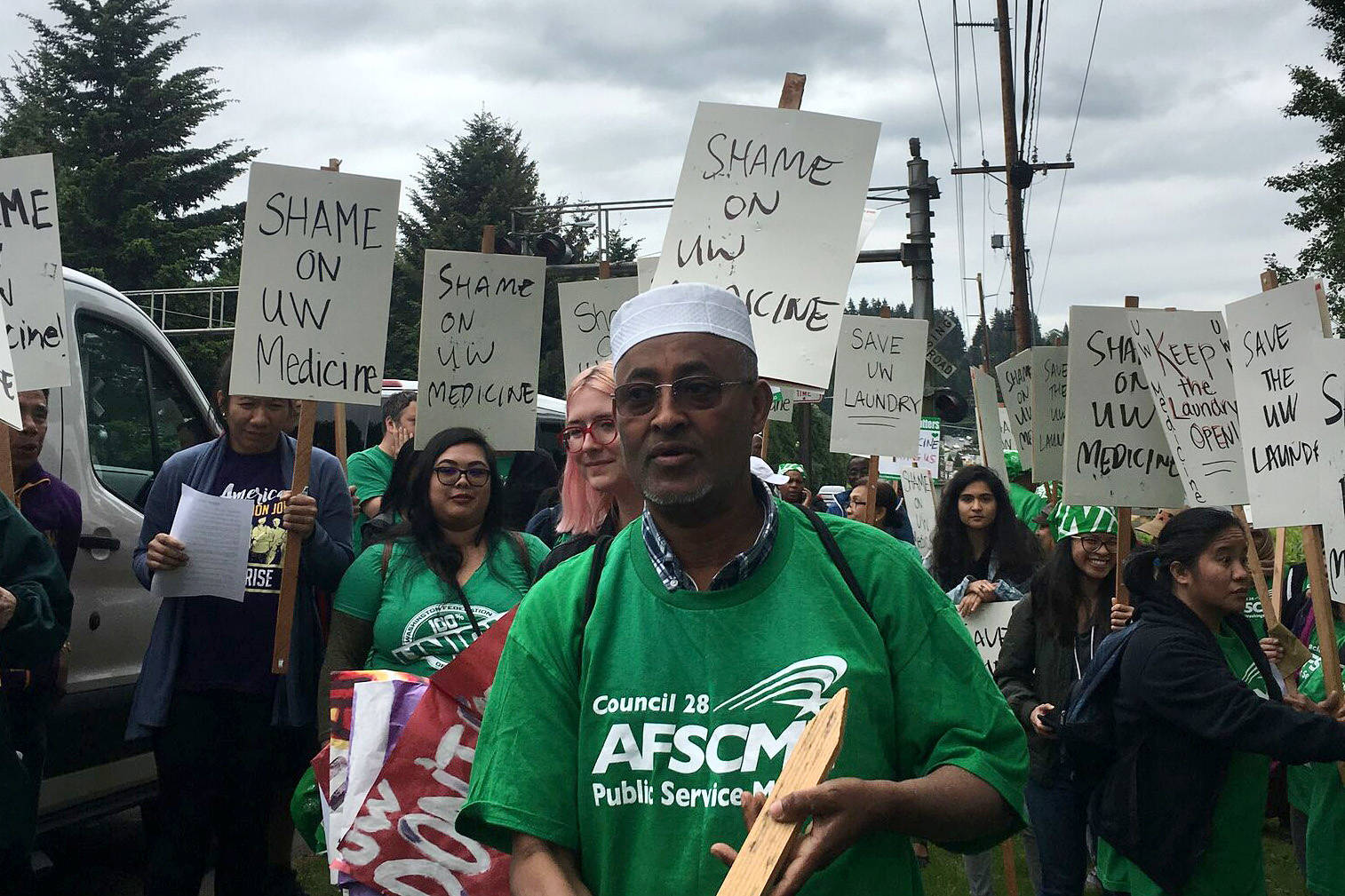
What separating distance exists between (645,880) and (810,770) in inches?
14.2

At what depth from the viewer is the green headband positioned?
5508mm

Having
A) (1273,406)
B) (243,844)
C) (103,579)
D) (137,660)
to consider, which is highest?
(1273,406)

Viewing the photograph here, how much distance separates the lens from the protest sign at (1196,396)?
535 centimetres

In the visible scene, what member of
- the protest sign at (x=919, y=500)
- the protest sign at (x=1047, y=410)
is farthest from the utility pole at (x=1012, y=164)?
the protest sign at (x=1047, y=410)

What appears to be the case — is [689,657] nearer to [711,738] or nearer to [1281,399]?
[711,738]

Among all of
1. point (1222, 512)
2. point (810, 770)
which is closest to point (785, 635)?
point (810, 770)

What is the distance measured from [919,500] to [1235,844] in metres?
6.50

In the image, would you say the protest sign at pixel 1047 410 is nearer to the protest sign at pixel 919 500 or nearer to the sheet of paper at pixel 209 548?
the protest sign at pixel 919 500

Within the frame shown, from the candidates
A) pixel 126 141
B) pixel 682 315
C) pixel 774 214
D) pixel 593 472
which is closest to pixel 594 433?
pixel 593 472

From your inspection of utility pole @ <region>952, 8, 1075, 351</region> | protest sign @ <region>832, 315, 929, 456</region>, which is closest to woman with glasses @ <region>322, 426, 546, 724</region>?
protest sign @ <region>832, 315, 929, 456</region>

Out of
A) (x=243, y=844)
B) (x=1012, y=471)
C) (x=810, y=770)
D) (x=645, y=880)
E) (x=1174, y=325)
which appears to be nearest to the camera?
(x=810, y=770)

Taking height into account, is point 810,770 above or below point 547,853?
above

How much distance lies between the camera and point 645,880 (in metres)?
1.88

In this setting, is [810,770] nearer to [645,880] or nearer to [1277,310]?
[645,880]
